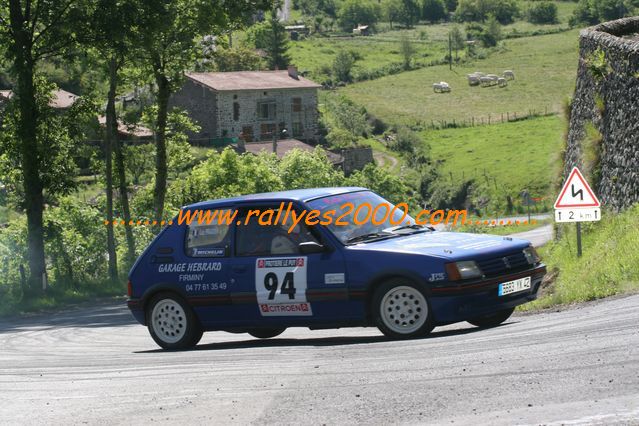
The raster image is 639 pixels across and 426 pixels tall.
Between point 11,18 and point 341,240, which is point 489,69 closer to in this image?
point 11,18

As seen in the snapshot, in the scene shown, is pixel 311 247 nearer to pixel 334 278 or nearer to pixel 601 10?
pixel 334 278

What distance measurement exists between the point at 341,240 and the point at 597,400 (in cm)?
593

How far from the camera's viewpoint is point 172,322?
1463cm

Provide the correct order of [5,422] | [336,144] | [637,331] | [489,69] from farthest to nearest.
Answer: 1. [489,69]
2. [336,144]
3. [637,331]
4. [5,422]

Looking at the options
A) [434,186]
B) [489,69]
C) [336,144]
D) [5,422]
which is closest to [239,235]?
[5,422]

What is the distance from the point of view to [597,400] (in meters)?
7.68

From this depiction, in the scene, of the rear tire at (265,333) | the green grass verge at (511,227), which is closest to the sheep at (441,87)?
the green grass verge at (511,227)

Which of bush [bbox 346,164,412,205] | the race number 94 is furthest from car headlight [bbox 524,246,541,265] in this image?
bush [bbox 346,164,412,205]

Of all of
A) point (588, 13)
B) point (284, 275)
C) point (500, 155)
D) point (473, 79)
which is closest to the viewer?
point (284, 275)

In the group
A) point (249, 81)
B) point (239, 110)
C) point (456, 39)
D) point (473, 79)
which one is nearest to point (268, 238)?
point (239, 110)

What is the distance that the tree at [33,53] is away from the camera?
33.3 meters

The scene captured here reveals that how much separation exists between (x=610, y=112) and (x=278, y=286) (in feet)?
37.6

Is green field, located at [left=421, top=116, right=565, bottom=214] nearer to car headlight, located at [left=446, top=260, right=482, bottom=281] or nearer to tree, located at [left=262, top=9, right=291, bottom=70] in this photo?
tree, located at [left=262, top=9, right=291, bottom=70]

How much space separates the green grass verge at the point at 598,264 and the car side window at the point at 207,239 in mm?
4246
